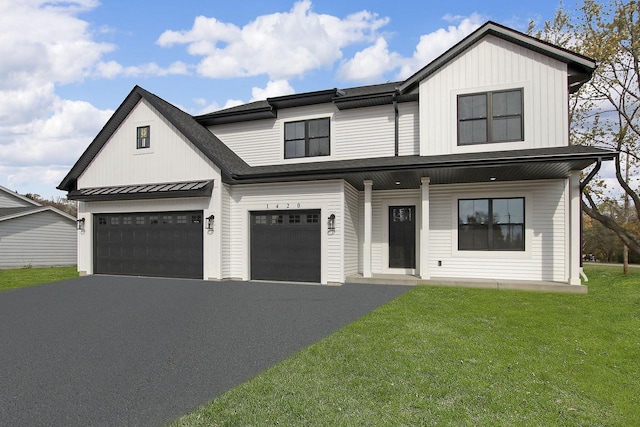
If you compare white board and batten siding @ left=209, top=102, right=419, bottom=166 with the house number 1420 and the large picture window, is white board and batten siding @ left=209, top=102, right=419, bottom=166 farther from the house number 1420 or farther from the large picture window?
the large picture window

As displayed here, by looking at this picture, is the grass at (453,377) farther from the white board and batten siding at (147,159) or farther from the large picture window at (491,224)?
the white board and batten siding at (147,159)

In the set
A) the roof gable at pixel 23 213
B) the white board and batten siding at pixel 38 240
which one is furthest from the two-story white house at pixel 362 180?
the white board and batten siding at pixel 38 240

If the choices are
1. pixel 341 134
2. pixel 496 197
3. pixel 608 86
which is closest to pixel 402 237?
pixel 496 197

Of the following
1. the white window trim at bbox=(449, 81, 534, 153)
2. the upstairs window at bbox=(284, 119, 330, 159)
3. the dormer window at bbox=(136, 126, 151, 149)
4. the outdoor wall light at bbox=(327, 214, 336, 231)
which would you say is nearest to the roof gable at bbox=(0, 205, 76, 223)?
the dormer window at bbox=(136, 126, 151, 149)

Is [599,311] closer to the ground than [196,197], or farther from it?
closer to the ground

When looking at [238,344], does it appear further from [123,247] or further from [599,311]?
[123,247]

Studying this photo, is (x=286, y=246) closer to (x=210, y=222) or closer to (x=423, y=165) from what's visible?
(x=210, y=222)

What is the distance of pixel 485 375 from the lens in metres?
4.09

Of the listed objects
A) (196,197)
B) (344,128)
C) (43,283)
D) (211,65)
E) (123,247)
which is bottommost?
(43,283)

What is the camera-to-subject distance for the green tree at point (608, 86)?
17.1m

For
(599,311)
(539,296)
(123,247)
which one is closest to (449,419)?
(599,311)

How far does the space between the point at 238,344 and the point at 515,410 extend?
12.1 ft

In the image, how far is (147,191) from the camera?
13.4 meters

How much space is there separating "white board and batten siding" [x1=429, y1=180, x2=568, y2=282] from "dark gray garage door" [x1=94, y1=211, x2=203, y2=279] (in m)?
8.41
